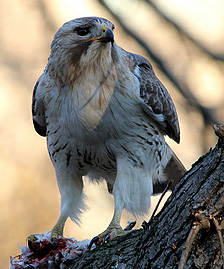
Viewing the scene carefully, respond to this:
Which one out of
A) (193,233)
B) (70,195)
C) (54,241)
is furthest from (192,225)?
(70,195)

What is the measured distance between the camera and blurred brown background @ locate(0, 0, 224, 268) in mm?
7250

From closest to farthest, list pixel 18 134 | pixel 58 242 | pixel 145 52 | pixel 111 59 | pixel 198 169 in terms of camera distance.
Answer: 1. pixel 198 169
2. pixel 58 242
3. pixel 111 59
4. pixel 145 52
5. pixel 18 134

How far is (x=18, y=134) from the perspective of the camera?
8148 mm

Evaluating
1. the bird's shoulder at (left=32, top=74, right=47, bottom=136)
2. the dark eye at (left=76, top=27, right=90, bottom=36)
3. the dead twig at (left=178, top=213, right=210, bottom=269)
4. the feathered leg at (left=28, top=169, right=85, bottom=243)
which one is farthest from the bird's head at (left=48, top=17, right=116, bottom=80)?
the dead twig at (left=178, top=213, right=210, bottom=269)

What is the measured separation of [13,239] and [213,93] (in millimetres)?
3935

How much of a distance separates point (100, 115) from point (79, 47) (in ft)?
1.89

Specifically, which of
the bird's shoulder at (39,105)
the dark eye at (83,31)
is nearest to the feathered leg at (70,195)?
the bird's shoulder at (39,105)

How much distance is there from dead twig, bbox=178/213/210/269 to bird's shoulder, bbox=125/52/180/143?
2.07 meters

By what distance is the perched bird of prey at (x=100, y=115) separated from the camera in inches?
154

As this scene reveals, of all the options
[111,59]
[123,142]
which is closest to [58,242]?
[123,142]

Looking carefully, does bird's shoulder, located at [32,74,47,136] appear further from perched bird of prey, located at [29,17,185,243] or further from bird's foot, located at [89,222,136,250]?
bird's foot, located at [89,222,136,250]

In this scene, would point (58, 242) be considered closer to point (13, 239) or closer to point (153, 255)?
point (153, 255)

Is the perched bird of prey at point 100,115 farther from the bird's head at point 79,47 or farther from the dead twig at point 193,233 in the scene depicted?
the dead twig at point 193,233

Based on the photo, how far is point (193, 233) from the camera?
208 cm
